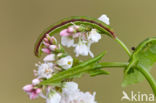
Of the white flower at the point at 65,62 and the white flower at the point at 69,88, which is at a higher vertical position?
the white flower at the point at 65,62

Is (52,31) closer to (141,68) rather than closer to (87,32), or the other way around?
(87,32)

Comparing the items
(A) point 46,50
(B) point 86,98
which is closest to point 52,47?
(A) point 46,50

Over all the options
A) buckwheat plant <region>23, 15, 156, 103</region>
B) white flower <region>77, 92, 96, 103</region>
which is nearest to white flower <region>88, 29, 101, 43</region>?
buckwheat plant <region>23, 15, 156, 103</region>

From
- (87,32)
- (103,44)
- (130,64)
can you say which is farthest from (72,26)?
(103,44)

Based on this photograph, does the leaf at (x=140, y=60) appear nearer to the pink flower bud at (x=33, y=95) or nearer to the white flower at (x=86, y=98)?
the white flower at (x=86, y=98)

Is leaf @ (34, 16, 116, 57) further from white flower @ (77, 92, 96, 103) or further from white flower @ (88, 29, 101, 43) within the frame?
white flower @ (77, 92, 96, 103)

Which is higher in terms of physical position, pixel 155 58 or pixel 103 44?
pixel 103 44

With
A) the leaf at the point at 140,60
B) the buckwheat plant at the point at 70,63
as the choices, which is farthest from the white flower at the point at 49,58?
the leaf at the point at 140,60
